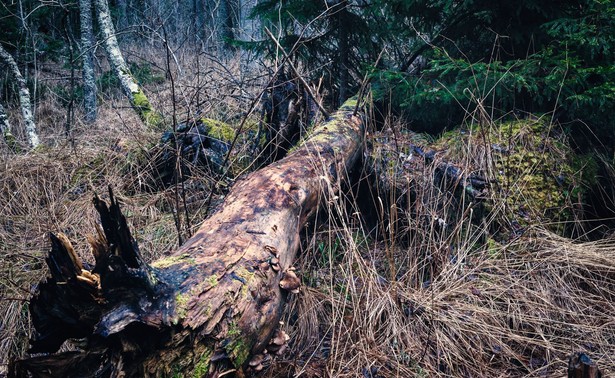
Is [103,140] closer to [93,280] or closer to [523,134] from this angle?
[93,280]

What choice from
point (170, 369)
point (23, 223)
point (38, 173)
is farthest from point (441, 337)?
point (38, 173)

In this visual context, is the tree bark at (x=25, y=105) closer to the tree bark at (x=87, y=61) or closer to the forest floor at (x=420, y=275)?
the tree bark at (x=87, y=61)

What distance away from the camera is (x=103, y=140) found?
509cm

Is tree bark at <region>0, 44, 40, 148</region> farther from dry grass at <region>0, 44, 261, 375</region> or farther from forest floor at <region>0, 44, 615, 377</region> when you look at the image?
forest floor at <region>0, 44, 615, 377</region>

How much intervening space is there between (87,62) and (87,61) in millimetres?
19

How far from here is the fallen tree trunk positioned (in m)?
1.33

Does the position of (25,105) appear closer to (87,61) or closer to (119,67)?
(119,67)

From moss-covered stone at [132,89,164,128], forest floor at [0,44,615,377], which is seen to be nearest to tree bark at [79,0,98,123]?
moss-covered stone at [132,89,164,128]

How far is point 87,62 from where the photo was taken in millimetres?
7070

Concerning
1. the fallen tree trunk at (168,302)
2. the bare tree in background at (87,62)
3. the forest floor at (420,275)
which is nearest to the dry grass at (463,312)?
the forest floor at (420,275)

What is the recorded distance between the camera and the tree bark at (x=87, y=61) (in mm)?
6652

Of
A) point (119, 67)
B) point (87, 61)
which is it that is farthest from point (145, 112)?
point (87, 61)

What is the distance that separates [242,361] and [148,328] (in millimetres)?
418

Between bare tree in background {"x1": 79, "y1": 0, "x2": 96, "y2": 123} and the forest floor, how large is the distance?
3.22 m
